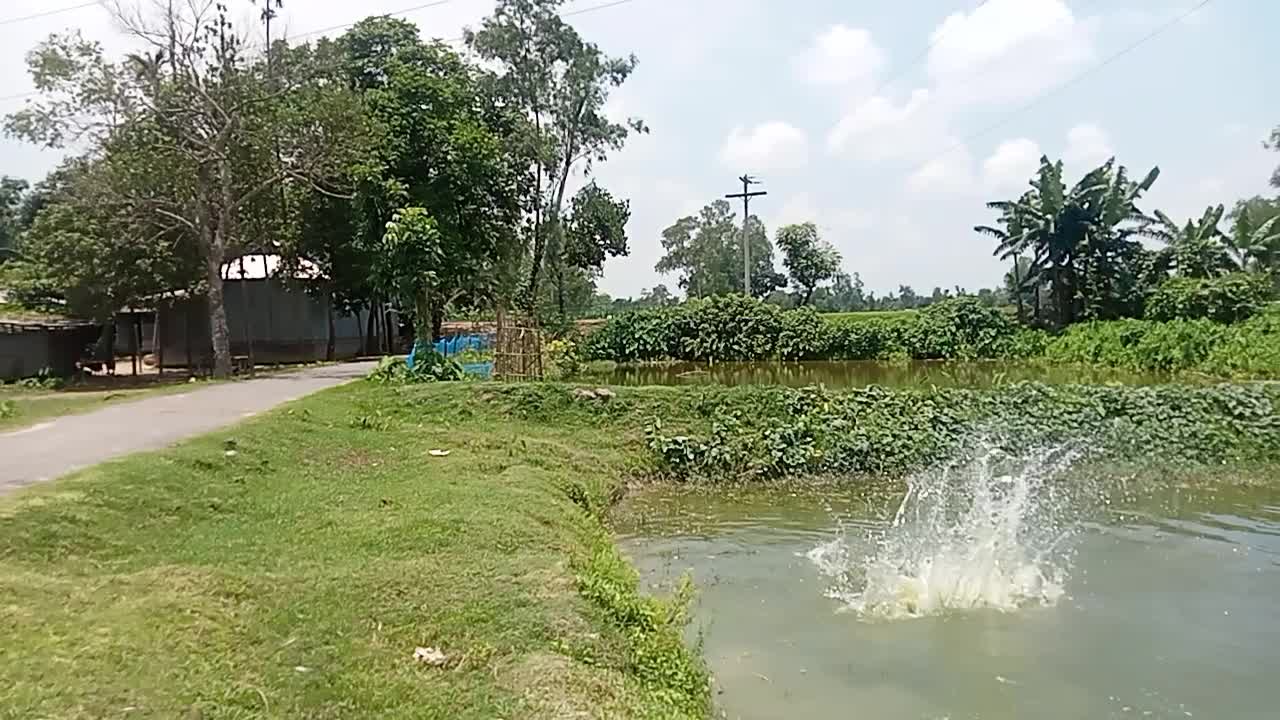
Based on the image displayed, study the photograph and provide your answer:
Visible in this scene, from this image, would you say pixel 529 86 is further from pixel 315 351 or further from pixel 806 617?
pixel 806 617

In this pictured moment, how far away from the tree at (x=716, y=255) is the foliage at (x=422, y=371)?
160 feet

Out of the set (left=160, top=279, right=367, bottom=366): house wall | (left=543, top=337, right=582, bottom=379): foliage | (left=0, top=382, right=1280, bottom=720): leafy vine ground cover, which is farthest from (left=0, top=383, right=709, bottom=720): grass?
(left=160, top=279, right=367, bottom=366): house wall

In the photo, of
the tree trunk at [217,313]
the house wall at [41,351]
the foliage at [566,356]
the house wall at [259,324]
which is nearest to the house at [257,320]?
the house wall at [259,324]

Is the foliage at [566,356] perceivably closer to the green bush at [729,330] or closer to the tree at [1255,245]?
the green bush at [729,330]

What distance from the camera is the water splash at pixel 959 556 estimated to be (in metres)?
9.82

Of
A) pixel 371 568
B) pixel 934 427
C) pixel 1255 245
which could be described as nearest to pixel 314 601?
pixel 371 568

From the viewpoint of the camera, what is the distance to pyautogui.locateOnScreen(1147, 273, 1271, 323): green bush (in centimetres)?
3762

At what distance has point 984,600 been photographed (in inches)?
385

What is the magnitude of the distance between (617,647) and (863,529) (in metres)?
6.94

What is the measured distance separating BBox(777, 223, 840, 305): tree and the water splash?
184 ft

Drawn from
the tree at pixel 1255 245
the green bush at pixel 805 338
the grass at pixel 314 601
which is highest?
the tree at pixel 1255 245

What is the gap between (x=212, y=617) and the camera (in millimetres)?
6773

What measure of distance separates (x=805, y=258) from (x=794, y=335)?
2520cm

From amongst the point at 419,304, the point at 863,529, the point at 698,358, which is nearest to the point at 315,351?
the point at 419,304
